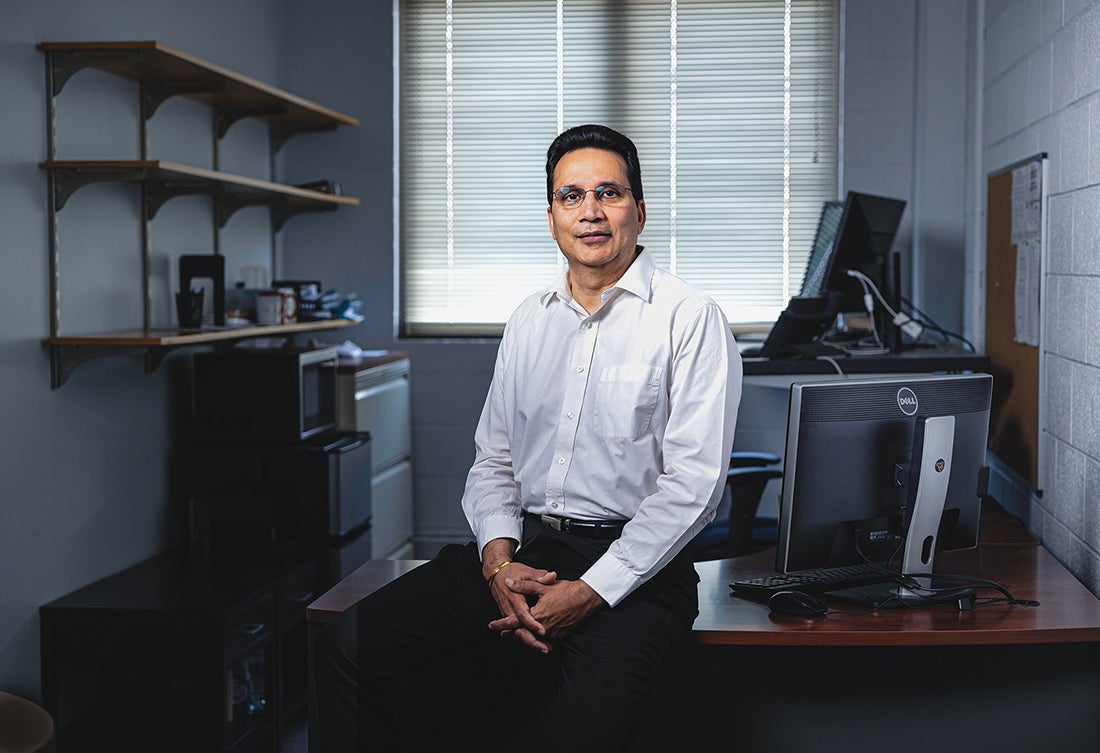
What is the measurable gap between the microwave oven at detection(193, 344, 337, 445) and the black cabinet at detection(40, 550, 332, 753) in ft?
1.27

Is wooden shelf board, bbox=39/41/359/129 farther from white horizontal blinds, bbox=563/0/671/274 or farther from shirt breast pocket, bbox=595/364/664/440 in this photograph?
shirt breast pocket, bbox=595/364/664/440

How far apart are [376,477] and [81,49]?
1.83m

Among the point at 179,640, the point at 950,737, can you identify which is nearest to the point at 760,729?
the point at 950,737

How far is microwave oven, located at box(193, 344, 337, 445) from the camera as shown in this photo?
3465mm

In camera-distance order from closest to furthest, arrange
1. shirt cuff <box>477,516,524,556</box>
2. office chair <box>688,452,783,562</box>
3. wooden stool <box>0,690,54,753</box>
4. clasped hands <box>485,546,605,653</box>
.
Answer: wooden stool <box>0,690,54,753</box> < clasped hands <box>485,546,605,653</box> < shirt cuff <box>477,516,524,556</box> < office chair <box>688,452,783,562</box>

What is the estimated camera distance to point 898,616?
73.9 inches

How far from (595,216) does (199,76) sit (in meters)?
1.90

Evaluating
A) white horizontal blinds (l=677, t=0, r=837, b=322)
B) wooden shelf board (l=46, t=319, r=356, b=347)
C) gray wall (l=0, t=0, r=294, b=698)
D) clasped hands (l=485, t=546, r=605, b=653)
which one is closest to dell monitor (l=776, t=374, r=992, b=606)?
clasped hands (l=485, t=546, r=605, b=653)

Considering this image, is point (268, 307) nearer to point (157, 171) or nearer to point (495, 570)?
point (157, 171)

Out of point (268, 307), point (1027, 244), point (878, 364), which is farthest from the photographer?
point (268, 307)

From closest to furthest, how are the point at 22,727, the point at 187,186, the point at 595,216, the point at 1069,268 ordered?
the point at 22,727 < the point at 595,216 < the point at 1069,268 < the point at 187,186

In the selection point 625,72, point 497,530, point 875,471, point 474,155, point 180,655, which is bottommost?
point 180,655

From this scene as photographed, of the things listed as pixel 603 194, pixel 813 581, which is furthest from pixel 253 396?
pixel 813 581

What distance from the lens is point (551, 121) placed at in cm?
480
